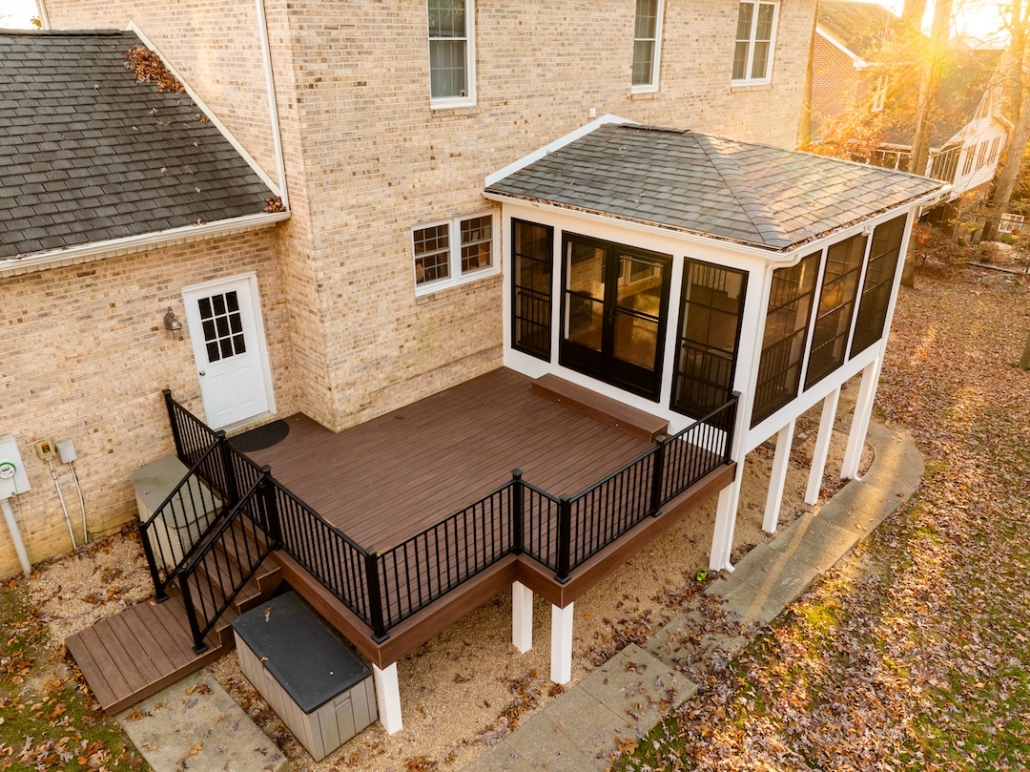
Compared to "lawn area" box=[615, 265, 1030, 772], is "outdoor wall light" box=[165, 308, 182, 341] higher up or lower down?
higher up

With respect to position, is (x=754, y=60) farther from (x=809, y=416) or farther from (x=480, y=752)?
(x=480, y=752)

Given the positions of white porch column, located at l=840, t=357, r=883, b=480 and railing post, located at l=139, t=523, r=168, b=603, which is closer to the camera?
railing post, located at l=139, t=523, r=168, b=603

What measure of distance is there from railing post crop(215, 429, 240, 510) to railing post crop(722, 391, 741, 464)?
5.69 metres

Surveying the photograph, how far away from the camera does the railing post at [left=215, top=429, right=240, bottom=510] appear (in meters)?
7.63

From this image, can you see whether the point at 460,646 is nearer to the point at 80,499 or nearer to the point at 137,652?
the point at 137,652

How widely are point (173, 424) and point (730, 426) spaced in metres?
6.88

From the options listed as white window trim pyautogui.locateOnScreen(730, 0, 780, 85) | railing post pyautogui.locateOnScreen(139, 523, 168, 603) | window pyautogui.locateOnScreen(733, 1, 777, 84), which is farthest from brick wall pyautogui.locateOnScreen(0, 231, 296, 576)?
white window trim pyautogui.locateOnScreen(730, 0, 780, 85)

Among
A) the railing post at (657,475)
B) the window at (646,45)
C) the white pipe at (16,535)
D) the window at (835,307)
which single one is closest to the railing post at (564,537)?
the railing post at (657,475)

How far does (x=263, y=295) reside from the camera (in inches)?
356

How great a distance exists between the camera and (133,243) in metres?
7.62

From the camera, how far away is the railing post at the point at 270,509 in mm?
7108

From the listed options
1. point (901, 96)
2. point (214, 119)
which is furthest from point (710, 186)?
point (901, 96)

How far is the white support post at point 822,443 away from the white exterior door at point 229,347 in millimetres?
8084

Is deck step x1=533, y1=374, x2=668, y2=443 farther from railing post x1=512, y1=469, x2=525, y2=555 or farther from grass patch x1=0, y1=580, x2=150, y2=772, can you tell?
grass patch x1=0, y1=580, x2=150, y2=772
